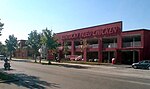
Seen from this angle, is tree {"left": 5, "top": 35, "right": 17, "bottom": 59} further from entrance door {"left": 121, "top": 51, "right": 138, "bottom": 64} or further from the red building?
entrance door {"left": 121, "top": 51, "right": 138, "bottom": 64}

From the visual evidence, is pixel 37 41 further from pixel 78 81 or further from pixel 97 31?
pixel 78 81

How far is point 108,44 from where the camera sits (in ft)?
188

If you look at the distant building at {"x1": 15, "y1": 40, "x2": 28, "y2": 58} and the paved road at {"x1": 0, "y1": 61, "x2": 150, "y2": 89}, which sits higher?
the distant building at {"x1": 15, "y1": 40, "x2": 28, "y2": 58}

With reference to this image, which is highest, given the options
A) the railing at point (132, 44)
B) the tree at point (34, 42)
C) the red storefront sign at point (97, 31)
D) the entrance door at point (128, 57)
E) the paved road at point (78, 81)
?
the red storefront sign at point (97, 31)

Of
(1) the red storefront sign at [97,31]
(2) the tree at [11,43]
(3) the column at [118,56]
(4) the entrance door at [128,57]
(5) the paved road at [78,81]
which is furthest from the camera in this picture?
(2) the tree at [11,43]

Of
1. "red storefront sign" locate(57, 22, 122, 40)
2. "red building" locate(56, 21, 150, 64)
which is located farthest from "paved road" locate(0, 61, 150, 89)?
"red storefront sign" locate(57, 22, 122, 40)

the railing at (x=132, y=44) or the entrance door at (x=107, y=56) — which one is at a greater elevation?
the railing at (x=132, y=44)

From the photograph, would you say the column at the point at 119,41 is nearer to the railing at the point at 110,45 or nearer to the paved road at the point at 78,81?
the railing at the point at 110,45

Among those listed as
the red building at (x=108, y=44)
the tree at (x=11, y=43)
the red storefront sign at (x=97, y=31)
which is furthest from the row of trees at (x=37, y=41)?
the red storefront sign at (x=97, y=31)

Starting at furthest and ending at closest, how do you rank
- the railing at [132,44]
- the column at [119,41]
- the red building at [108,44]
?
the column at [119,41]
the railing at [132,44]
the red building at [108,44]

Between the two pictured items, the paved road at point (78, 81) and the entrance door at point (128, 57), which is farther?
the entrance door at point (128, 57)

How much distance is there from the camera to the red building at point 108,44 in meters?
49.0

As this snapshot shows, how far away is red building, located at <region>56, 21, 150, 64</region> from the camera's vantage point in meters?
49.0

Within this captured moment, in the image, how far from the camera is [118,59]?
2080 inches
